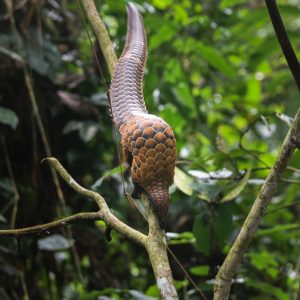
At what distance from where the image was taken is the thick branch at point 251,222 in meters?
0.67

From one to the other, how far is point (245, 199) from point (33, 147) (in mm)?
753

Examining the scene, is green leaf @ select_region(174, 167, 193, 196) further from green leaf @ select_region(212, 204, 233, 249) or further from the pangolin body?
the pangolin body

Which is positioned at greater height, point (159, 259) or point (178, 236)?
point (159, 259)

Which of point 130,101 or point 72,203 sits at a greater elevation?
point 130,101

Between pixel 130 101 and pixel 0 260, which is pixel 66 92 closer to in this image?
pixel 0 260

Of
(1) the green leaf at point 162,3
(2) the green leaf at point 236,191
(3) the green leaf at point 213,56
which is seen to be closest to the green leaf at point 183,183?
(2) the green leaf at point 236,191

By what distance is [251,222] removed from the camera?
2.26ft

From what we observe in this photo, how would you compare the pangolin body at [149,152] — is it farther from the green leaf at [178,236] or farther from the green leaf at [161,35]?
the green leaf at [161,35]

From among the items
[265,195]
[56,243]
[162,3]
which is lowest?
[56,243]

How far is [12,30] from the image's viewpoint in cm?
186

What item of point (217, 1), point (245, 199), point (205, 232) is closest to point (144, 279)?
point (245, 199)

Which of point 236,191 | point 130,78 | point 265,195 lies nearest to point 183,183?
point 236,191

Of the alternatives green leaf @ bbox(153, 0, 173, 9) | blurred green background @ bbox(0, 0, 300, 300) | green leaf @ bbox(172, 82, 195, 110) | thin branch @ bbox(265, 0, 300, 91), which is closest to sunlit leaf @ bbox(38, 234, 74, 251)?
blurred green background @ bbox(0, 0, 300, 300)

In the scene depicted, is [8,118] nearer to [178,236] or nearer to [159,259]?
[178,236]
